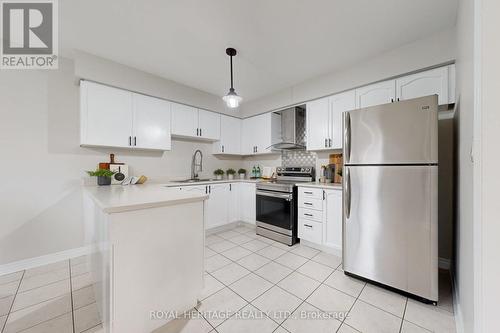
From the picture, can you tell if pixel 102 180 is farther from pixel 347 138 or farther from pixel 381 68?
pixel 381 68

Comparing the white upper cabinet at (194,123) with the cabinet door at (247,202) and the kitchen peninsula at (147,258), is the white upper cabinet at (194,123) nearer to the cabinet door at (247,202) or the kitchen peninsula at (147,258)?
the cabinet door at (247,202)

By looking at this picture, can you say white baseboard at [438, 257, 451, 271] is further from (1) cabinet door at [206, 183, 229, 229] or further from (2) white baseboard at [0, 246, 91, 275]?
(2) white baseboard at [0, 246, 91, 275]

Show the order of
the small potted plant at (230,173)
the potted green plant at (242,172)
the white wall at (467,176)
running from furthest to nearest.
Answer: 1. the potted green plant at (242,172)
2. the small potted plant at (230,173)
3. the white wall at (467,176)

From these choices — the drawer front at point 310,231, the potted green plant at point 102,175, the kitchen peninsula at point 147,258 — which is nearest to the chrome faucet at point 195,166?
the potted green plant at point 102,175

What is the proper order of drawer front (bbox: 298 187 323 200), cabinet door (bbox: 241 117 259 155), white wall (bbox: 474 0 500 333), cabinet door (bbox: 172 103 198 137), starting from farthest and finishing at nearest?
cabinet door (bbox: 241 117 259 155) → cabinet door (bbox: 172 103 198 137) → drawer front (bbox: 298 187 323 200) → white wall (bbox: 474 0 500 333)

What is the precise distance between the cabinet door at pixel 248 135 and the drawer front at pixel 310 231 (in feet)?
5.87

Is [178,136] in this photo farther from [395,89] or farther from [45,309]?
[395,89]

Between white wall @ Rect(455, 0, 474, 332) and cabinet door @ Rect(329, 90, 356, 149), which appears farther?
cabinet door @ Rect(329, 90, 356, 149)

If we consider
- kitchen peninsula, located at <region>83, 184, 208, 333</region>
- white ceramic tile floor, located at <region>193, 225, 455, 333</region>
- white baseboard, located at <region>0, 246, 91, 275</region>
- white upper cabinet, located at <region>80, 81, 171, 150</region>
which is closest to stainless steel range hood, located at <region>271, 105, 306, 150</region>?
white ceramic tile floor, located at <region>193, 225, 455, 333</region>

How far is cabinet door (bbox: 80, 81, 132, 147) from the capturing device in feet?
7.60

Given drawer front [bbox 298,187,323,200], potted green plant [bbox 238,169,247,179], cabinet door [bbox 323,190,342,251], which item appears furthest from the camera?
potted green plant [bbox 238,169,247,179]

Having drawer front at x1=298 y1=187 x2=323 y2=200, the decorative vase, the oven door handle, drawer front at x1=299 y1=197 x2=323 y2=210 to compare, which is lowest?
drawer front at x1=299 y1=197 x2=323 y2=210

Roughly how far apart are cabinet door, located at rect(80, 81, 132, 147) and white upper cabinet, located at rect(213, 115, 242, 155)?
61.9 inches

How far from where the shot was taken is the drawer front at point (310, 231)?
2.56 m
